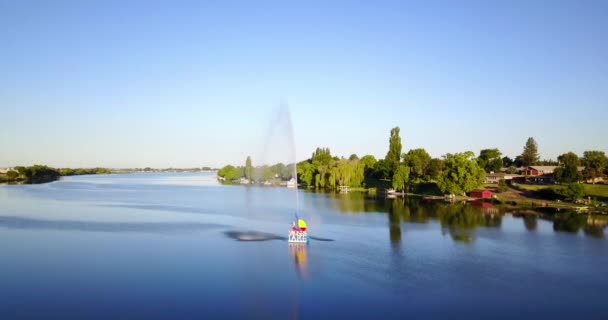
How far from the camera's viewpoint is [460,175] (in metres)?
67.4

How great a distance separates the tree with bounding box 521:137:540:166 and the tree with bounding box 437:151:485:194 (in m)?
48.0

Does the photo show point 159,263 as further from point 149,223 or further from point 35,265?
point 149,223

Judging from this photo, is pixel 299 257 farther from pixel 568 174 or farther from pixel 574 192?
pixel 568 174

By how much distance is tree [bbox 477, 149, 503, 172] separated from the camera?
103 meters

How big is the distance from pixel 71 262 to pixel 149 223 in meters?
16.8

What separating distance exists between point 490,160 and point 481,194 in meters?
42.9

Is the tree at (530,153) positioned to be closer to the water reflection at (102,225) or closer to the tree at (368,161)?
the tree at (368,161)

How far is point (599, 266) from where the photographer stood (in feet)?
90.3

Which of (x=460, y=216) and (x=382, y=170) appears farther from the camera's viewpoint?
(x=382, y=170)

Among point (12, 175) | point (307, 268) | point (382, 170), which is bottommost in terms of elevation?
point (307, 268)

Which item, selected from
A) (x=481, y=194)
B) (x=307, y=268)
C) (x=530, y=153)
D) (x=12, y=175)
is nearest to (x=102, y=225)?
(x=307, y=268)

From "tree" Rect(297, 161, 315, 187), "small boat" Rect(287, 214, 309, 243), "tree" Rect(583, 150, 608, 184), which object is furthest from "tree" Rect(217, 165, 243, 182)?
"small boat" Rect(287, 214, 309, 243)

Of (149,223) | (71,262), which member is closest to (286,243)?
(71,262)

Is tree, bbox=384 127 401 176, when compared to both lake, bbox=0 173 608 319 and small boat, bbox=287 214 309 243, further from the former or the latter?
small boat, bbox=287 214 309 243
